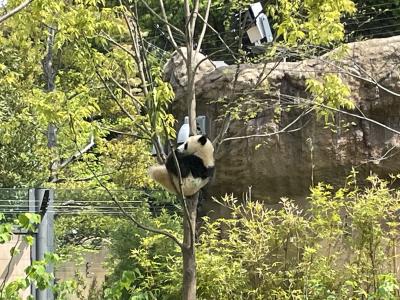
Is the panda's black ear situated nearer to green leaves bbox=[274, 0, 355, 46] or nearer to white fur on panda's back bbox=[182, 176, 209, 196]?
white fur on panda's back bbox=[182, 176, 209, 196]

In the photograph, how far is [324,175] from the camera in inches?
291

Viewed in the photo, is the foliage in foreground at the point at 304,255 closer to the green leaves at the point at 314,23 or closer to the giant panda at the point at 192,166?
the giant panda at the point at 192,166

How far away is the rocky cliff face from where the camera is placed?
7227mm

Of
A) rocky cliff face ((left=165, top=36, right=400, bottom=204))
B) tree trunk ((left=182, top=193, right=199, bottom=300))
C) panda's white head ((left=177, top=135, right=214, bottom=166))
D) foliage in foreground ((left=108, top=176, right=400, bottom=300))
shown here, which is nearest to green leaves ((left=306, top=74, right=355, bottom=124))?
foliage in foreground ((left=108, top=176, right=400, bottom=300))

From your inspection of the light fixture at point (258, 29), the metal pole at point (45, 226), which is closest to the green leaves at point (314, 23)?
the light fixture at point (258, 29)

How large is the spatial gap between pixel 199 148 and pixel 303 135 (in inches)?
79.9

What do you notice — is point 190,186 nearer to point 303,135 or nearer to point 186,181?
point 186,181

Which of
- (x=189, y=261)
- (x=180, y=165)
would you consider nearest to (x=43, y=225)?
(x=180, y=165)

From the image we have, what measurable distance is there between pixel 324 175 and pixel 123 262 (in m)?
2.35

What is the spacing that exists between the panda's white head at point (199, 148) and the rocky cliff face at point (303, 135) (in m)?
1.43

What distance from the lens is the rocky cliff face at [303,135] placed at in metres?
7.23

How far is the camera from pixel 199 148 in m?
5.79

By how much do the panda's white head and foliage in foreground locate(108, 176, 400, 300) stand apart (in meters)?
0.71

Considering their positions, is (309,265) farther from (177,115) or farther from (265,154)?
(177,115)
